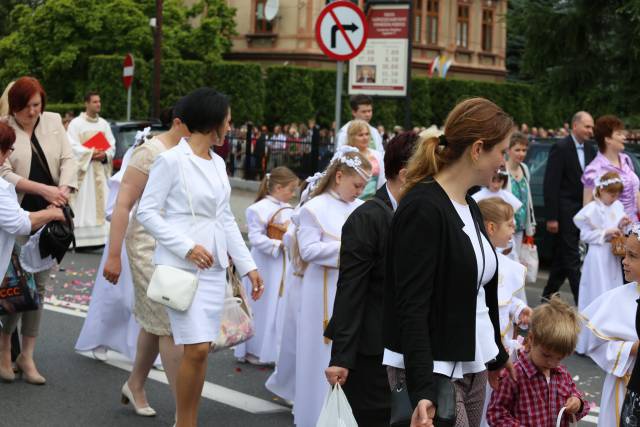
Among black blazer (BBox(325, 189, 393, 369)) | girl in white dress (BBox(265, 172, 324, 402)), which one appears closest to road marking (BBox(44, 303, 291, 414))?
girl in white dress (BBox(265, 172, 324, 402))

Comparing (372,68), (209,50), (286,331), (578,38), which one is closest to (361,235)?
(286,331)

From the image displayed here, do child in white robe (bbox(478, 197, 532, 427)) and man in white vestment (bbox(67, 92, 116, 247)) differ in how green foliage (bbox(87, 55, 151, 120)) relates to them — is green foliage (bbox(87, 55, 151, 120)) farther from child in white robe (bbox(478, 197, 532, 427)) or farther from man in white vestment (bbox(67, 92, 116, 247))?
child in white robe (bbox(478, 197, 532, 427))

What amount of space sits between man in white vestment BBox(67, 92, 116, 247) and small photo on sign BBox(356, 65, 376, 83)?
359cm

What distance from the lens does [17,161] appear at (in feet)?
23.9

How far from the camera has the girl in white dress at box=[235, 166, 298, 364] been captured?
8406 millimetres

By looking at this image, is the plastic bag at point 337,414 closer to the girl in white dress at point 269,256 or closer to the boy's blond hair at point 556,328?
the boy's blond hair at point 556,328

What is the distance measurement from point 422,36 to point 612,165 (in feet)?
158

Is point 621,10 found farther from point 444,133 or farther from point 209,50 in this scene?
point 209,50

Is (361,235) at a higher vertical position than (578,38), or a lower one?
lower

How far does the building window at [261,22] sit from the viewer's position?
171 feet

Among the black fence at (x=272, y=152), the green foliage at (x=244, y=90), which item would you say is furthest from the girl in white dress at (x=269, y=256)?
the green foliage at (x=244, y=90)

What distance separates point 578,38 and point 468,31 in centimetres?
4142

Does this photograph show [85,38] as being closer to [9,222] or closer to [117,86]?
[117,86]

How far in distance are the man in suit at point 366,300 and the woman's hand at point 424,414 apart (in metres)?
A: 1.27
